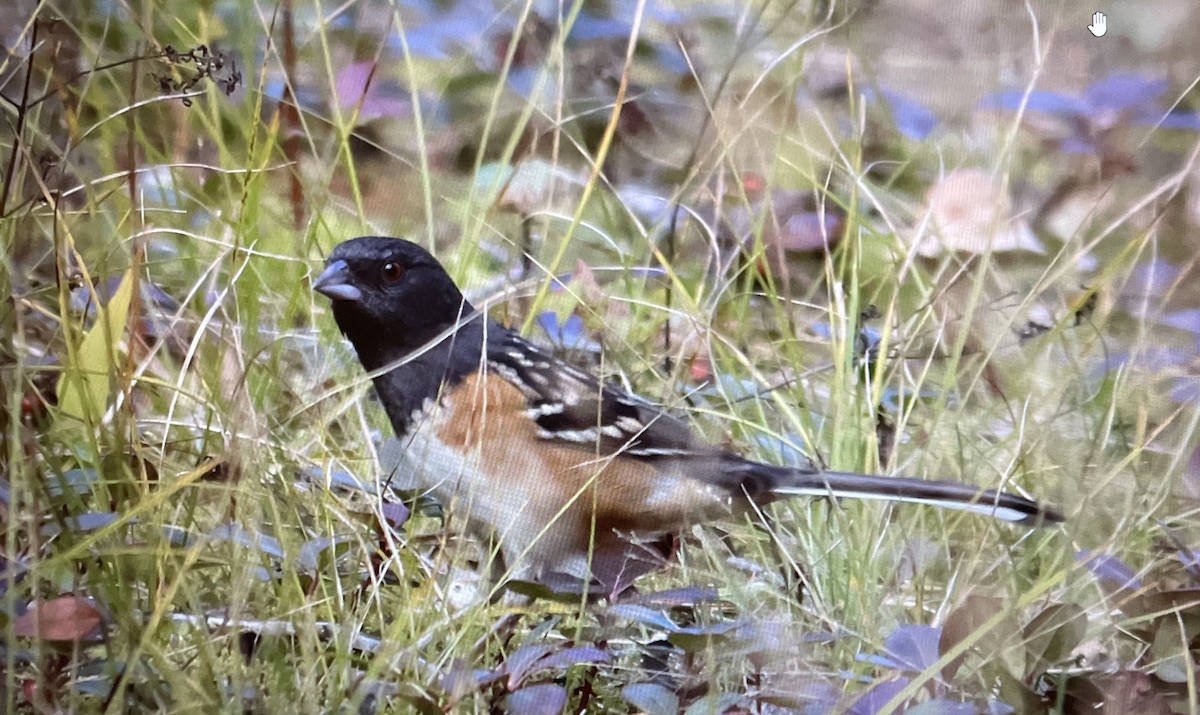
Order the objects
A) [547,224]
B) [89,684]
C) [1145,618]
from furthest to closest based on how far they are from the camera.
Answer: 1. [547,224]
2. [1145,618]
3. [89,684]

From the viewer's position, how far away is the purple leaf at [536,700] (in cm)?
73

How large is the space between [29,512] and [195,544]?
0.39 ft

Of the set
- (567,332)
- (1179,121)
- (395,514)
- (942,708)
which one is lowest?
(942,708)

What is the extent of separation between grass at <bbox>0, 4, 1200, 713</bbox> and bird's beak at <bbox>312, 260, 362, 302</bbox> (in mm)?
14

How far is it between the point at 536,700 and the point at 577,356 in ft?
1.12

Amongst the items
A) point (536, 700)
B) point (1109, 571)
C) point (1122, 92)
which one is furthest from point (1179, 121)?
point (536, 700)

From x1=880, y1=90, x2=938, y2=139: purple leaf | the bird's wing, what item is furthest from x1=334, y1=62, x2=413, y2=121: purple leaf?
x1=880, y1=90, x2=938, y2=139: purple leaf

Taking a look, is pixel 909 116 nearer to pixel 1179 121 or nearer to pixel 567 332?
pixel 1179 121

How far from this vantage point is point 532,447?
98 cm

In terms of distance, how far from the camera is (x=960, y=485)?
88 centimetres

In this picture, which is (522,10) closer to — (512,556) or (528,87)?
(528,87)

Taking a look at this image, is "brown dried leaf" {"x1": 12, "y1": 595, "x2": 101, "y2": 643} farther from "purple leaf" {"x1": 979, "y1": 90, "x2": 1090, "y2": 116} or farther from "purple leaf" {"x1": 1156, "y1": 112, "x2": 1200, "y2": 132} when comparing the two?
"purple leaf" {"x1": 1156, "y1": 112, "x2": 1200, "y2": 132}

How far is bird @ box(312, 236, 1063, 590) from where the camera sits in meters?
0.90

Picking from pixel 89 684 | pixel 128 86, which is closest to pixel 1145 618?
pixel 89 684
